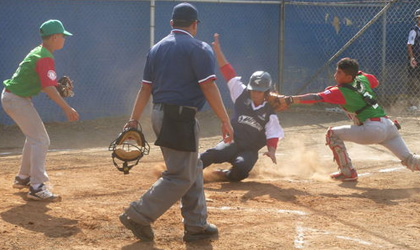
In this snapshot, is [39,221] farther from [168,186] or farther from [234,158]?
[234,158]

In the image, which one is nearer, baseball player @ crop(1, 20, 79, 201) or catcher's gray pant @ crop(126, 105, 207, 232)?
catcher's gray pant @ crop(126, 105, 207, 232)

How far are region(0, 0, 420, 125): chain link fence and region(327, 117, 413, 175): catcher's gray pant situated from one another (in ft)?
20.5

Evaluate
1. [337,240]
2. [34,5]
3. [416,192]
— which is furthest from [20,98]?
[34,5]

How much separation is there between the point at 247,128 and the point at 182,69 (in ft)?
9.46

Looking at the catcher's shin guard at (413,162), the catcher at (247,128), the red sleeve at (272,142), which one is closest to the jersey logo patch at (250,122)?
the catcher at (247,128)

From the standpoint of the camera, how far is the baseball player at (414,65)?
15031 mm

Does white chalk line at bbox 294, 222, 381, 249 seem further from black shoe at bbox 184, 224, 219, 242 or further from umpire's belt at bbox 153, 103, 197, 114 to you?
umpire's belt at bbox 153, 103, 197, 114

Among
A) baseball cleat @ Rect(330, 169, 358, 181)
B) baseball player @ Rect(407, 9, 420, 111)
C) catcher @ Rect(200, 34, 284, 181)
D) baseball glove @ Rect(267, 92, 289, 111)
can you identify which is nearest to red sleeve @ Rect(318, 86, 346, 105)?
baseball glove @ Rect(267, 92, 289, 111)

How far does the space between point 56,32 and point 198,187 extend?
2.36 m

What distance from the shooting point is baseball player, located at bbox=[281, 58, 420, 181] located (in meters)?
7.89

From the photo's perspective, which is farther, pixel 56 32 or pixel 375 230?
pixel 56 32

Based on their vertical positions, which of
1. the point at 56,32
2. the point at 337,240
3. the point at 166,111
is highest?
the point at 56,32

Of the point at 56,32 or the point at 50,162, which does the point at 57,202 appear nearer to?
the point at 56,32

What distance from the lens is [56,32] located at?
6.97m
